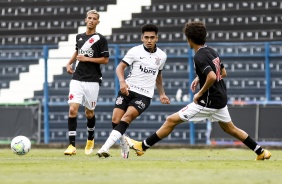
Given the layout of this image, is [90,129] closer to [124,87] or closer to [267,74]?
[124,87]

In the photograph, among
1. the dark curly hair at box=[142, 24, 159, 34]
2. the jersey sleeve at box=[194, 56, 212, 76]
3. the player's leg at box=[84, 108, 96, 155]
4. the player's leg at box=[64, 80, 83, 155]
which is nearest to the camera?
the jersey sleeve at box=[194, 56, 212, 76]

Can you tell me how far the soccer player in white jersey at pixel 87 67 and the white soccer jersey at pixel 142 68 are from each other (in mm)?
1184

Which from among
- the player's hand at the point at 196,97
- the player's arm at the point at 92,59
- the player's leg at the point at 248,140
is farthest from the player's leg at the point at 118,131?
the player's arm at the point at 92,59

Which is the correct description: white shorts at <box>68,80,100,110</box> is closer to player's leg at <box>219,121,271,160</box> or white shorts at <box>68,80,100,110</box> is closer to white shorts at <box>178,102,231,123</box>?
white shorts at <box>178,102,231,123</box>

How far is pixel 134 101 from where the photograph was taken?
11.0m

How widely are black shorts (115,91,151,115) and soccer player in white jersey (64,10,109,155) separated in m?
1.24

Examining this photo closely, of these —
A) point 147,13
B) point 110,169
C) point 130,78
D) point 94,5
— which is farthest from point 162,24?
point 110,169

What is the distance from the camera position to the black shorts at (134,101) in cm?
1101

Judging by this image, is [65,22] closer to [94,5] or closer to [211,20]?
[94,5]

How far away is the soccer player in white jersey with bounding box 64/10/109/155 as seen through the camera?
40.3 ft

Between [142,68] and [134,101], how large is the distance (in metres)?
0.45

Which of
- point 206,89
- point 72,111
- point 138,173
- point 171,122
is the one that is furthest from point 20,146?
point 138,173

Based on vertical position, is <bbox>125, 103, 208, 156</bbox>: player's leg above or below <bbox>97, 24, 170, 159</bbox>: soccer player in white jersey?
below

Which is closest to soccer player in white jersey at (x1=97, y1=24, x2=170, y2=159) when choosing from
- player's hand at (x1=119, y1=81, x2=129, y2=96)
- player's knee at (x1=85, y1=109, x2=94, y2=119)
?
player's hand at (x1=119, y1=81, x2=129, y2=96)
